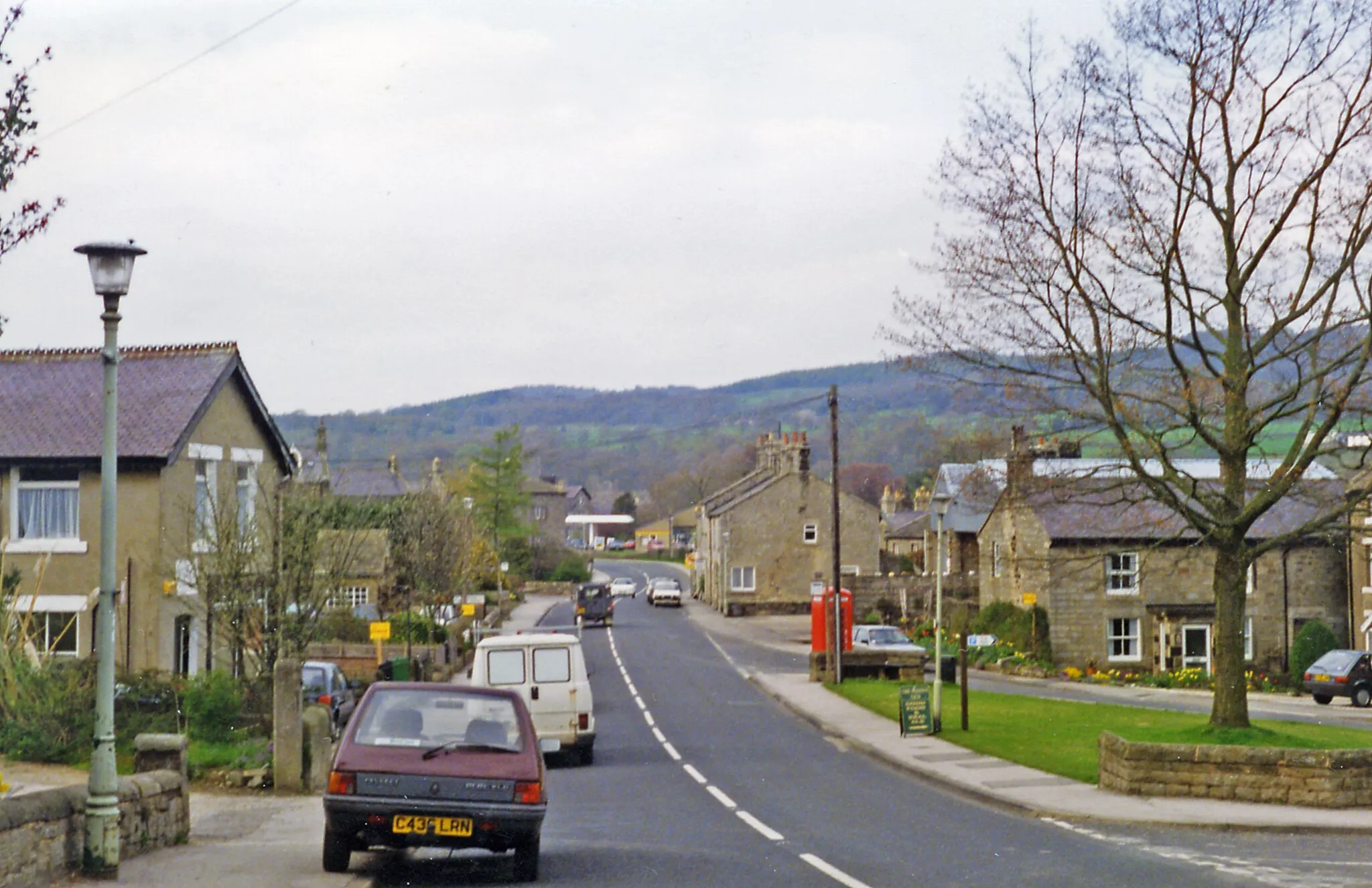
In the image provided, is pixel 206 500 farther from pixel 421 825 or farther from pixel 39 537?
pixel 421 825

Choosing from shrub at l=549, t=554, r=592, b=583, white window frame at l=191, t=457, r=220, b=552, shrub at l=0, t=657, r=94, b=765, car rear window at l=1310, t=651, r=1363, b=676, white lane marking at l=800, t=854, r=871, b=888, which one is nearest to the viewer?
white lane marking at l=800, t=854, r=871, b=888

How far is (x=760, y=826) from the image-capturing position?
53.3 feet

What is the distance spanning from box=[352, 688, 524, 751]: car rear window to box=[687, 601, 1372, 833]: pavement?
8.02 m

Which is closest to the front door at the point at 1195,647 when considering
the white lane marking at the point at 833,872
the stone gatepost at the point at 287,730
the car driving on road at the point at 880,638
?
the car driving on road at the point at 880,638

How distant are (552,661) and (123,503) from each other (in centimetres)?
933

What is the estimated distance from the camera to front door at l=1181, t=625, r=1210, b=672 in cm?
5084

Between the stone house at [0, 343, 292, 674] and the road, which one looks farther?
the stone house at [0, 343, 292, 674]

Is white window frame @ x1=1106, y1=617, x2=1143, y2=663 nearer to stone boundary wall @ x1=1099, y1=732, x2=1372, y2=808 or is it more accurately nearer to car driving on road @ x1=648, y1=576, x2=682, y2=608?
stone boundary wall @ x1=1099, y1=732, x2=1372, y2=808

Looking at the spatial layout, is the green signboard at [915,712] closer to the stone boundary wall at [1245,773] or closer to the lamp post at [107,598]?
the stone boundary wall at [1245,773]

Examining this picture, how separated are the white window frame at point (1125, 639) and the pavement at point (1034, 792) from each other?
18809mm

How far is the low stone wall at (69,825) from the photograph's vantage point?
9859 mm

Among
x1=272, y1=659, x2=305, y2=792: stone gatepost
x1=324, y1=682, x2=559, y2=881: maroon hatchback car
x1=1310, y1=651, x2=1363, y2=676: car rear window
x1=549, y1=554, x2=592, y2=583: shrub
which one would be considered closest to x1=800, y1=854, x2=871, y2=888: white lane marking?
x1=324, y1=682, x2=559, y2=881: maroon hatchback car

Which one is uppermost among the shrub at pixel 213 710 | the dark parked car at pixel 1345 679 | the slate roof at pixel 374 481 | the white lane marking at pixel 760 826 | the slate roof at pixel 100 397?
the slate roof at pixel 374 481

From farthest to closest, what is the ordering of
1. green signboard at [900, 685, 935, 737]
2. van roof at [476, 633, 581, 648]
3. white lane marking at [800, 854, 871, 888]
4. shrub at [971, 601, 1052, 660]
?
shrub at [971, 601, 1052, 660] < green signboard at [900, 685, 935, 737] < van roof at [476, 633, 581, 648] < white lane marking at [800, 854, 871, 888]
